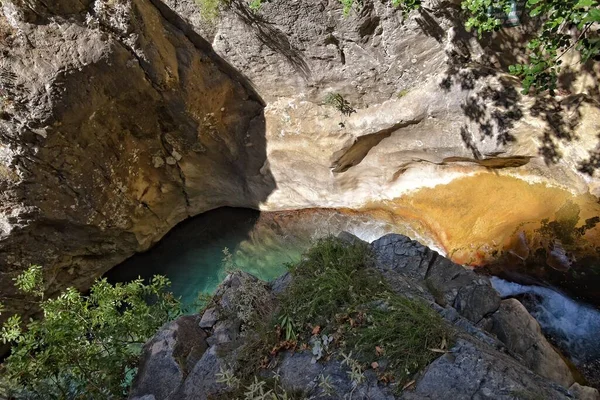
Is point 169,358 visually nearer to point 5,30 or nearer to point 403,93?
point 5,30

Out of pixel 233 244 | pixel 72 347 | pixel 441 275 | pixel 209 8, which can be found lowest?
pixel 441 275

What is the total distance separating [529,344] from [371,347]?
10.3 feet

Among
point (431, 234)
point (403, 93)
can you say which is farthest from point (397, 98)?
point (431, 234)

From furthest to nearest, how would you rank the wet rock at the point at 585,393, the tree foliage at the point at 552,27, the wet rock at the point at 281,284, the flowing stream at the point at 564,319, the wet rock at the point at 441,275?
the flowing stream at the point at 564,319 → the wet rock at the point at 441,275 → the wet rock at the point at 281,284 → the wet rock at the point at 585,393 → the tree foliage at the point at 552,27

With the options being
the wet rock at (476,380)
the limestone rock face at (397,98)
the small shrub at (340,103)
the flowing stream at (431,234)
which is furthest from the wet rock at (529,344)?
the small shrub at (340,103)

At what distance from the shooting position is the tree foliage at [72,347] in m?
4.32

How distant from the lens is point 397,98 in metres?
7.98

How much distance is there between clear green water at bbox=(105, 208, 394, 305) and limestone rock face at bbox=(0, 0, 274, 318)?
0.49m

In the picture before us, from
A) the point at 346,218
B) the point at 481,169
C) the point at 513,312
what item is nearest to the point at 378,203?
the point at 346,218

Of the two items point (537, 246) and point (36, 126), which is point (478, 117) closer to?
point (537, 246)

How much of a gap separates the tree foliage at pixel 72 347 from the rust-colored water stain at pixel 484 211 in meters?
5.85

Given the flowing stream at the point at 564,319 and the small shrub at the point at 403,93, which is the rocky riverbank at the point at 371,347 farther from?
the small shrub at the point at 403,93

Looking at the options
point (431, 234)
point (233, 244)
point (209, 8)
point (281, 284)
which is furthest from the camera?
point (233, 244)

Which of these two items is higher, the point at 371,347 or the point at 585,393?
the point at 371,347
